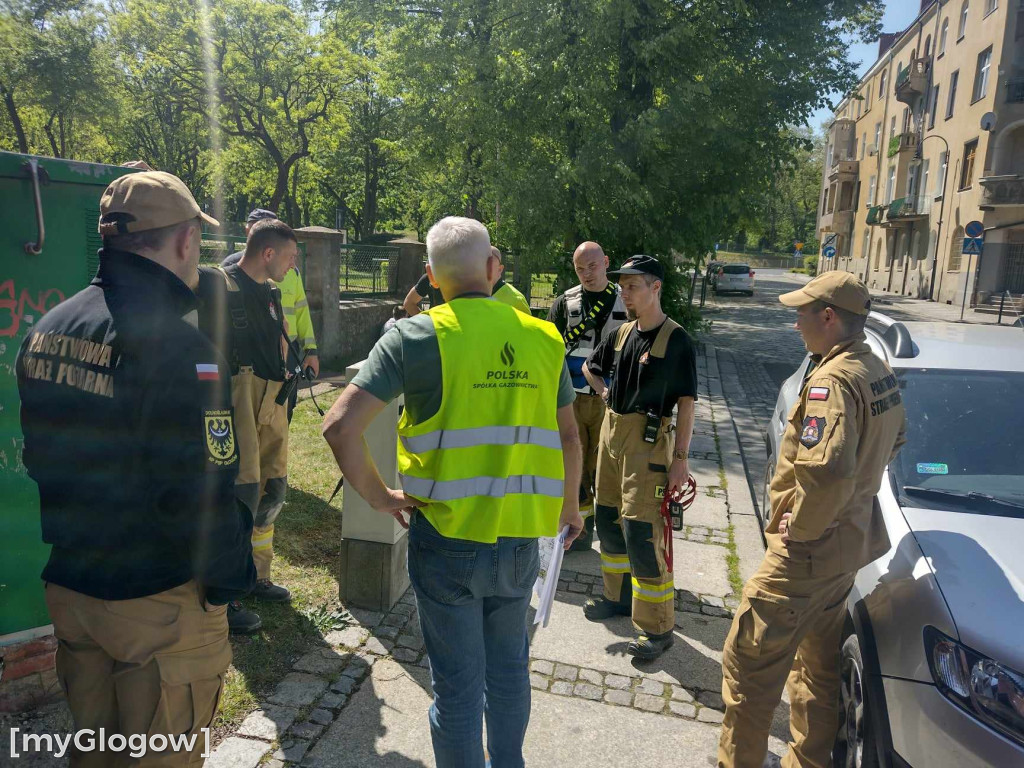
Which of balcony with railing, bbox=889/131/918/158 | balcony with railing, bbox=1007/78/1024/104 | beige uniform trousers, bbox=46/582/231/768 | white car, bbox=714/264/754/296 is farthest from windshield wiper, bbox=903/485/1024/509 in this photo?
balcony with railing, bbox=889/131/918/158

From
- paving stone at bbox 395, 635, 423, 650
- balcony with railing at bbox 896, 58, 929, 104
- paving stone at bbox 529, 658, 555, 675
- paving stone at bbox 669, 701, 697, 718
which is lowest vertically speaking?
paving stone at bbox 529, 658, 555, 675

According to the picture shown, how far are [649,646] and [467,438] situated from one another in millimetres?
2060

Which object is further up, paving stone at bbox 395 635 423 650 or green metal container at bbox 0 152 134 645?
green metal container at bbox 0 152 134 645

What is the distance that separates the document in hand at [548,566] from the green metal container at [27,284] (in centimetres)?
210

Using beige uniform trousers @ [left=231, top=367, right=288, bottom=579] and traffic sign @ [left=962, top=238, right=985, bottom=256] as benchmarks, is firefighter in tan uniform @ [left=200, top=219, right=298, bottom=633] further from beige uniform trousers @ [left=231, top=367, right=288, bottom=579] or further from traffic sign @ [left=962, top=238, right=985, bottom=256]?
traffic sign @ [left=962, top=238, right=985, bottom=256]

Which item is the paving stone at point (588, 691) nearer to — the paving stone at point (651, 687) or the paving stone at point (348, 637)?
the paving stone at point (651, 687)

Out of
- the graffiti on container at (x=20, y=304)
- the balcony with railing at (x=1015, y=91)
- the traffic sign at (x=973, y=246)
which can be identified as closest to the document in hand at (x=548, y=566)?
the graffiti on container at (x=20, y=304)

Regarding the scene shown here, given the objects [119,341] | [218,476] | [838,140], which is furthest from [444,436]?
[838,140]

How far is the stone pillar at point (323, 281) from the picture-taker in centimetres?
1071

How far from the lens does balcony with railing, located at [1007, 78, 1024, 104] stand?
98.0 ft

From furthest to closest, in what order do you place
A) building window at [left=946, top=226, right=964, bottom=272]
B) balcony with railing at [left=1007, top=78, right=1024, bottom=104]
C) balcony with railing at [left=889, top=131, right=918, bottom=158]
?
balcony with railing at [left=889, top=131, right=918, bottom=158] < building window at [left=946, top=226, right=964, bottom=272] < balcony with railing at [left=1007, top=78, right=1024, bottom=104]

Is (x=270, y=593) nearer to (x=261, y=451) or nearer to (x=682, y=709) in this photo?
(x=261, y=451)

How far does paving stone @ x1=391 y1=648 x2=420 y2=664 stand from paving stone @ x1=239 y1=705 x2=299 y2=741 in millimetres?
617

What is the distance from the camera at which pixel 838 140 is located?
184ft
